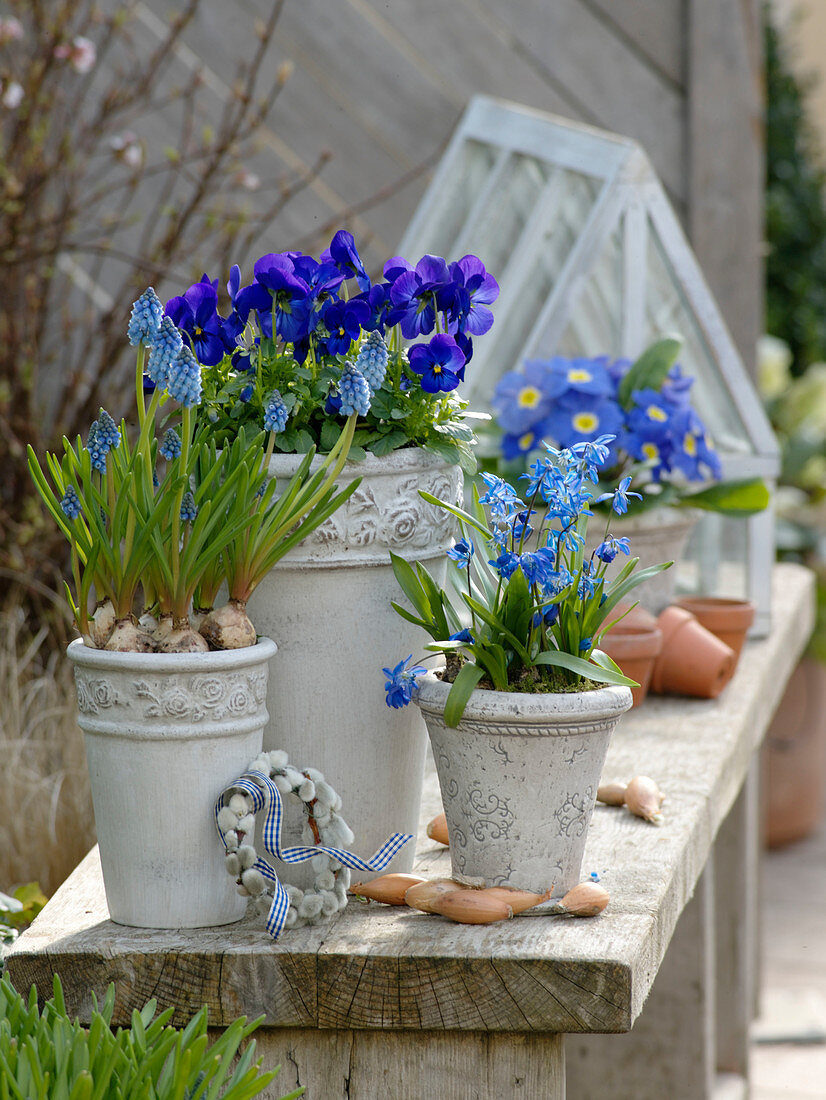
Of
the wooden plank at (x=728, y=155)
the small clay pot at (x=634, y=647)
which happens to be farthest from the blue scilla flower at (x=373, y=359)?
the wooden plank at (x=728, y=155)

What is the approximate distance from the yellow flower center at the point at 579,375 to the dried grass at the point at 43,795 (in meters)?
0.90

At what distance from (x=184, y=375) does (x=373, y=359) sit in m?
0.16

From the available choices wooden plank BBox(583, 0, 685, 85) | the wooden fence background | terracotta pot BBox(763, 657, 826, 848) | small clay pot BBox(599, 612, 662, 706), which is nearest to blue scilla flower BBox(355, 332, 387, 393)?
small clay pot BBox(599, 612, 662, 706)

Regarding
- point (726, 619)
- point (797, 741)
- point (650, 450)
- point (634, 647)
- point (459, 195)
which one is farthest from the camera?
point (797, 741)

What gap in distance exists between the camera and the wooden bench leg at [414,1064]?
41.1 inches

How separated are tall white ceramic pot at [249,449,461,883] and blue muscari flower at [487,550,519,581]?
99 millimetres

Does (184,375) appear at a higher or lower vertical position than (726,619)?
higher

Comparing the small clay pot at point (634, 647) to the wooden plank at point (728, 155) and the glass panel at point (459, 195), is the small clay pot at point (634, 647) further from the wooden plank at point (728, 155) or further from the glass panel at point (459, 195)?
the wooden plank at point (728, 155)

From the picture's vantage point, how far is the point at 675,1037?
2.08 m

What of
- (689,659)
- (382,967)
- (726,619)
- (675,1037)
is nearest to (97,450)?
(382,967)

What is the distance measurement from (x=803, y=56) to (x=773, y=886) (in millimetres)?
5207

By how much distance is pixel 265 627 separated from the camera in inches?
44.9

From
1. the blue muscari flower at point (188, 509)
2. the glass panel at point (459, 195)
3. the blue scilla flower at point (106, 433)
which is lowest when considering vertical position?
the blue muscari flower at point (188, 509)

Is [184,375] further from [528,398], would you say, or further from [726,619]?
[726,619]
